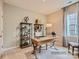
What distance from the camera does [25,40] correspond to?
6316mm

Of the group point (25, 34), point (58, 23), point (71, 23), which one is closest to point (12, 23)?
point (25, 34)

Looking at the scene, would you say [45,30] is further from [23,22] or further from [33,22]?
[23,22]

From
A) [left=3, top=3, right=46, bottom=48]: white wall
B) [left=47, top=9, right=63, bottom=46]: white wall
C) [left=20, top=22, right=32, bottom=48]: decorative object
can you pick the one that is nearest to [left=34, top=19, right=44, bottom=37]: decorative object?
[left=20, top=22, right=32, bottom=48]: decorative object

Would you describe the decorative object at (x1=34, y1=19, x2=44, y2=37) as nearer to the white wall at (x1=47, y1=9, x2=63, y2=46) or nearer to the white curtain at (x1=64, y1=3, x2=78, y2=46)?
the white wall at (x1=47, y1=9, x2=63, y2=46)

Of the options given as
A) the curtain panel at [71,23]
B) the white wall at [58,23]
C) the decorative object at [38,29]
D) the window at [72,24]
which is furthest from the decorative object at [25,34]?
the window at [72,24]

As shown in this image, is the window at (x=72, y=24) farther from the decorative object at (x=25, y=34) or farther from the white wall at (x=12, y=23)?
the white wall at (x=12, y=23)

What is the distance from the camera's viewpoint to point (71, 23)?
21.6 ft

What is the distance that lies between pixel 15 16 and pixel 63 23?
3251 millimetres

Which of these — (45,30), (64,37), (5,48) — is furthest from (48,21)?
(5,48)

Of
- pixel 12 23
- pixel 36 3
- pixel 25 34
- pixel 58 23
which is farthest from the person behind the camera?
pixel 58 23

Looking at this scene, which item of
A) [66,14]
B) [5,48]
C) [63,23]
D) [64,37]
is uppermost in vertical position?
[66,14]

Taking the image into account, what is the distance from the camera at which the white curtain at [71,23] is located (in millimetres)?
6293

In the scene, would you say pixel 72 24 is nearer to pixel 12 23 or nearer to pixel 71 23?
pixel 71 23

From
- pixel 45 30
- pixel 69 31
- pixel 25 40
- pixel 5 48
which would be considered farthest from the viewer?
pixel 45 30
